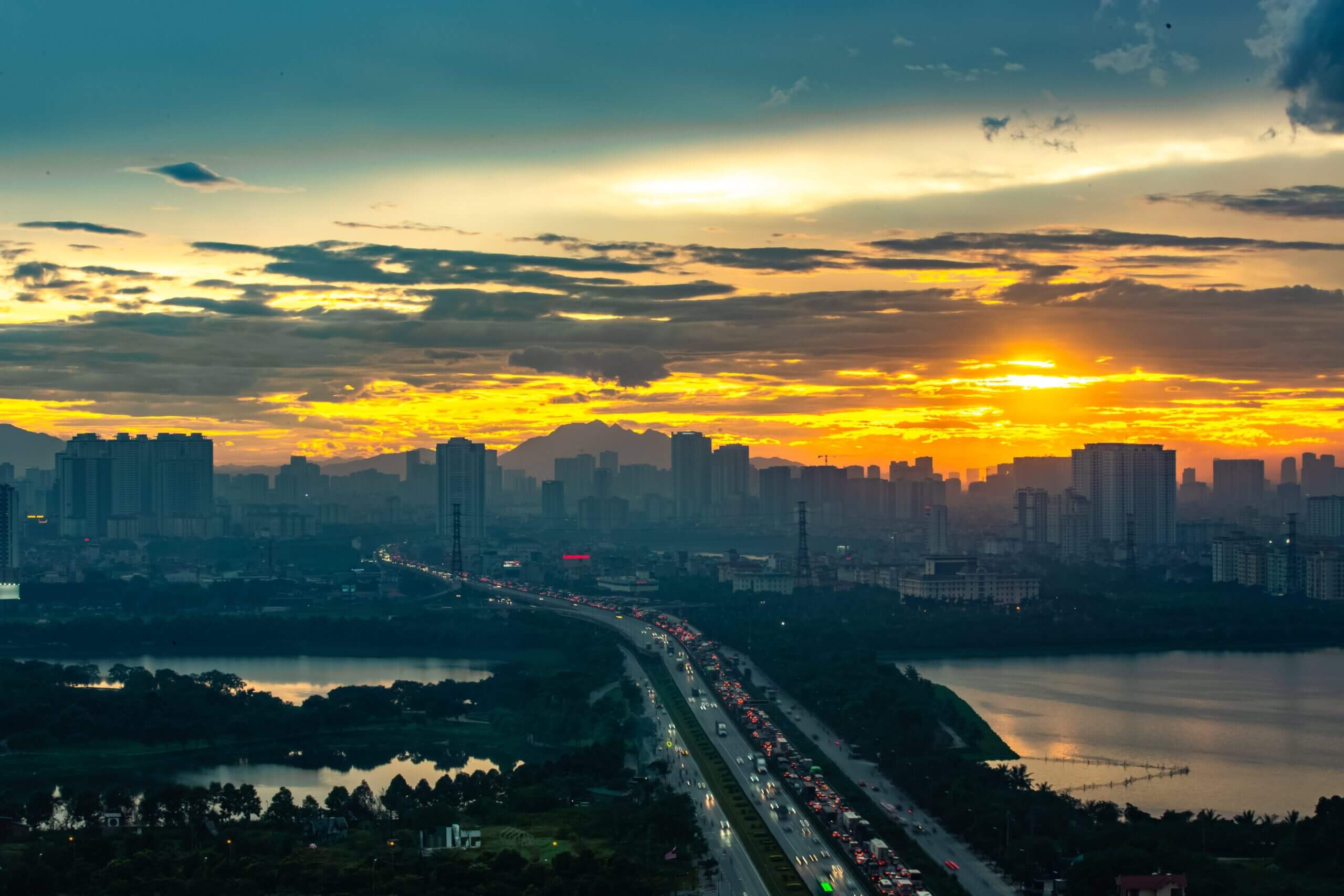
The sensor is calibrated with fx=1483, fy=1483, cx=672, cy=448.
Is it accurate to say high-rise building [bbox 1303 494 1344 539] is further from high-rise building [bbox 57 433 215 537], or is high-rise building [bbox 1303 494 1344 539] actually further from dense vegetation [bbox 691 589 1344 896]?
high-rise building [bbox 57 433 215 537]

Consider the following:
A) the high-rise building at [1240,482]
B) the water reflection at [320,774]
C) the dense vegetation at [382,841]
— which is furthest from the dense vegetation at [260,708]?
the high-rise building at [1240,482]

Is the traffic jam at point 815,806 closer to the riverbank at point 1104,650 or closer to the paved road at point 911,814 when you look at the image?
the paved road at point 911,814

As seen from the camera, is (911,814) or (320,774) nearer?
(911,814)

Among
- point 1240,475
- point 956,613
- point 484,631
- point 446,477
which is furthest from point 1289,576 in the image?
point 1240,475

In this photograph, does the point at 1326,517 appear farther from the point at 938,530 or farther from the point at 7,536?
the point at 7,536

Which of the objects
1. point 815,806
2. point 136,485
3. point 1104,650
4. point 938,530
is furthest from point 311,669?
point 136,485

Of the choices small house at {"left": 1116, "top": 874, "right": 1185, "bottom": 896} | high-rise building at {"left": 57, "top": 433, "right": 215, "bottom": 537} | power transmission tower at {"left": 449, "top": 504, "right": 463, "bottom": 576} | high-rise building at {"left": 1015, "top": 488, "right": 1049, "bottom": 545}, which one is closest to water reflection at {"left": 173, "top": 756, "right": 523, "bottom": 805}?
small house at {"left": 1116, "top": 874, "right": 1185, "bottom": 896}
